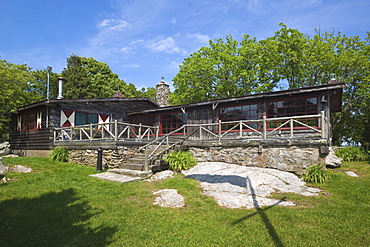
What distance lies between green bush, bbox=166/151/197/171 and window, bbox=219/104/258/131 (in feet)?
16.6

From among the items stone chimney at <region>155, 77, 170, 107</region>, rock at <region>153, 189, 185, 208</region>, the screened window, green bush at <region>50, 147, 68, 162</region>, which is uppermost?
stone chimney at <region>155, 77, 170, 107</region>

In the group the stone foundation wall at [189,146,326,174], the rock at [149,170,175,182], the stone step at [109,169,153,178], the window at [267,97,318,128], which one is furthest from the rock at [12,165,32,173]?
the window at [267,97,318,128]

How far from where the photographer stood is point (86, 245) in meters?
3.82

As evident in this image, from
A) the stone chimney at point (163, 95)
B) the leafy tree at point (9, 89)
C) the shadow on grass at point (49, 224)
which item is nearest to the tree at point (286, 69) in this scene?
the stone chimney at point (163, 95)

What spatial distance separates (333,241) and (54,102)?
14545 mm

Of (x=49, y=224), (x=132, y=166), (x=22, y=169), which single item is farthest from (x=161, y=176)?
(x=22, y=169)

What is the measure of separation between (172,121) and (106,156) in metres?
7.09

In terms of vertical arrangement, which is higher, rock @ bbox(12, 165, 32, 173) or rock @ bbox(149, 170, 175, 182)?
rock @ bbox(12, 165, 32, 173)

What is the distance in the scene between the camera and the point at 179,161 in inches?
410

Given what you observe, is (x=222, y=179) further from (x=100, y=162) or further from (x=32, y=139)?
(x=32, y=139)

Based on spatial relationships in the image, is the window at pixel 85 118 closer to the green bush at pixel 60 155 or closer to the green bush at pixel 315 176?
the green bush at pixel 60 155

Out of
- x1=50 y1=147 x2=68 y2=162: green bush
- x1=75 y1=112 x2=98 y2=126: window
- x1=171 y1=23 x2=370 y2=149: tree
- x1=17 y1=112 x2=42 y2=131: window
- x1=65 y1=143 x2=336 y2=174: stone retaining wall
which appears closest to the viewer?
x1=65 y1=143 x2=336 y2=174: stone retaining wall

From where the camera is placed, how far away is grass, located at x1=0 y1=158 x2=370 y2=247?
4.05m

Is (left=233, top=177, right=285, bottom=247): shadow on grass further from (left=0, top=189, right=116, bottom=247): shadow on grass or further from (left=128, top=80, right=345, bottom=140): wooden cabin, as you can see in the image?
(left=128, top=80, right=345, bottom=140): wooden cabin
